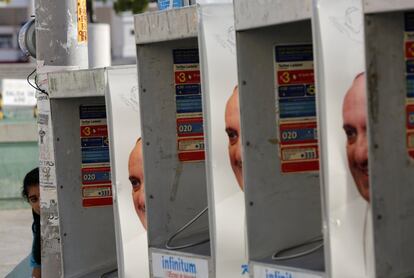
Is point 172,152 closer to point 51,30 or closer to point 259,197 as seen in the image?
point 259,197

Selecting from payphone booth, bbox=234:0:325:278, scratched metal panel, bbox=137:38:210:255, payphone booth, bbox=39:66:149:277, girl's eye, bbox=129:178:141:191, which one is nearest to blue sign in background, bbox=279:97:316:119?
payphone booth, bbox=234:0:325:278

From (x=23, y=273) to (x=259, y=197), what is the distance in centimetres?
555

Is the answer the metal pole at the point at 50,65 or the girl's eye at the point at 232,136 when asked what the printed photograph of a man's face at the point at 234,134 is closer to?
the girl's eye at the point at 232,136

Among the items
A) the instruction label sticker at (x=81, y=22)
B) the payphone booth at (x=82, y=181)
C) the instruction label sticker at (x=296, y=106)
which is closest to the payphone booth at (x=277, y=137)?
the instruction label sticker at (x=296, y=106)

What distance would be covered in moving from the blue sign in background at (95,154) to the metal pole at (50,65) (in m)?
0.36

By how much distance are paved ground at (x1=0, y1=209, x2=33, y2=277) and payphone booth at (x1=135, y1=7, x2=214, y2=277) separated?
5116mm

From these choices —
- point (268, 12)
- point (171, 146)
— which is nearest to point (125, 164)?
point (171, 146)

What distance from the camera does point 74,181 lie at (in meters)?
6.69

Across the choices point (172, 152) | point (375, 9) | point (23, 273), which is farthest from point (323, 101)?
point (23, 273)

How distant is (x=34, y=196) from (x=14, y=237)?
4775mm

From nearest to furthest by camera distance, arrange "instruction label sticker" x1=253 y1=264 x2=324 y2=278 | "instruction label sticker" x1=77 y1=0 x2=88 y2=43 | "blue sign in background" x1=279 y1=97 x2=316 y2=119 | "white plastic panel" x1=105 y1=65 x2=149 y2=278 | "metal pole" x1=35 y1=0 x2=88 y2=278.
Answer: "instruction label sticker" x1=253 y1=264 x2=324 y2=278 → "blue sign in background" x1=279 y1=97 x2=316 y2=119 → "white plastic panel" x1=105 y1=65 x2=149 y2=278 → "metal pole" x1=35 y1=0 x2=88 y2=278 → "instruction label sticker" x1=77 y1=0 x2=88 y2=43

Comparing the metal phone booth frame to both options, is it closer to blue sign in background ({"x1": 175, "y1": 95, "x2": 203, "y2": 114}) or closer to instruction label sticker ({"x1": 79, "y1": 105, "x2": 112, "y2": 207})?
instruction label sticker ({"x1": 79, "y1": 105, "x2": 112, "y2": 207})

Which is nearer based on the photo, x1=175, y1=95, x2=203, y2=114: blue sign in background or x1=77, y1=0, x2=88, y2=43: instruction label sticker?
x1=175, y1=95, x2=203, y2=114: blue sign in background

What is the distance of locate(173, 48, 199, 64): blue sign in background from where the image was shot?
5461 millimetres
